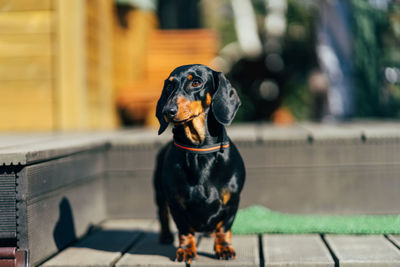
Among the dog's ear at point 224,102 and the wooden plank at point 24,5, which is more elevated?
the wooden plank at point 24,5

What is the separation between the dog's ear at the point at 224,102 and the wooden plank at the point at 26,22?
2.31 m

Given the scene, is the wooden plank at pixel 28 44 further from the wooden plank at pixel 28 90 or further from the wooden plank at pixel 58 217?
the wooden plank at pixel 58 217

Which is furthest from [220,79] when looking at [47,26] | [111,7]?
[111,7]

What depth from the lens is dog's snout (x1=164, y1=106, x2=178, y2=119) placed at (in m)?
2.05

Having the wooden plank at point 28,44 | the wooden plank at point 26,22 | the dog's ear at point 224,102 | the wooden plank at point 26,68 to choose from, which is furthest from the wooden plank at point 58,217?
the wooden plank at point 26,22

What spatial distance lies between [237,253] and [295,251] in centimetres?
28

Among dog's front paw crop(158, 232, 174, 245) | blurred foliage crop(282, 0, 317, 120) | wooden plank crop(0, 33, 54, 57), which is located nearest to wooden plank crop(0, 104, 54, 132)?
wooden plank crop(0, 33, 54, 57)

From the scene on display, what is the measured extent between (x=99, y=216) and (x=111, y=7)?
283cm

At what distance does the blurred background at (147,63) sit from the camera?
4129 mm

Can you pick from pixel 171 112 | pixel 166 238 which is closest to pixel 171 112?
pixel 171 112

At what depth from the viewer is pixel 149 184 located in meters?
3.33

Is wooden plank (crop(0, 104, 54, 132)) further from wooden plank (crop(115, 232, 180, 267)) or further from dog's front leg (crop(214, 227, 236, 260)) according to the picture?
dog's front leg (crop(214, 227, 236, 260))

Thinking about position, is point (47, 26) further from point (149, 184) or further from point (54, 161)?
point (54, 161)

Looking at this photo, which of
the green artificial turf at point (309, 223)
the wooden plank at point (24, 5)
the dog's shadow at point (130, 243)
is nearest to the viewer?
the dog's shadow at point (130, 243)
